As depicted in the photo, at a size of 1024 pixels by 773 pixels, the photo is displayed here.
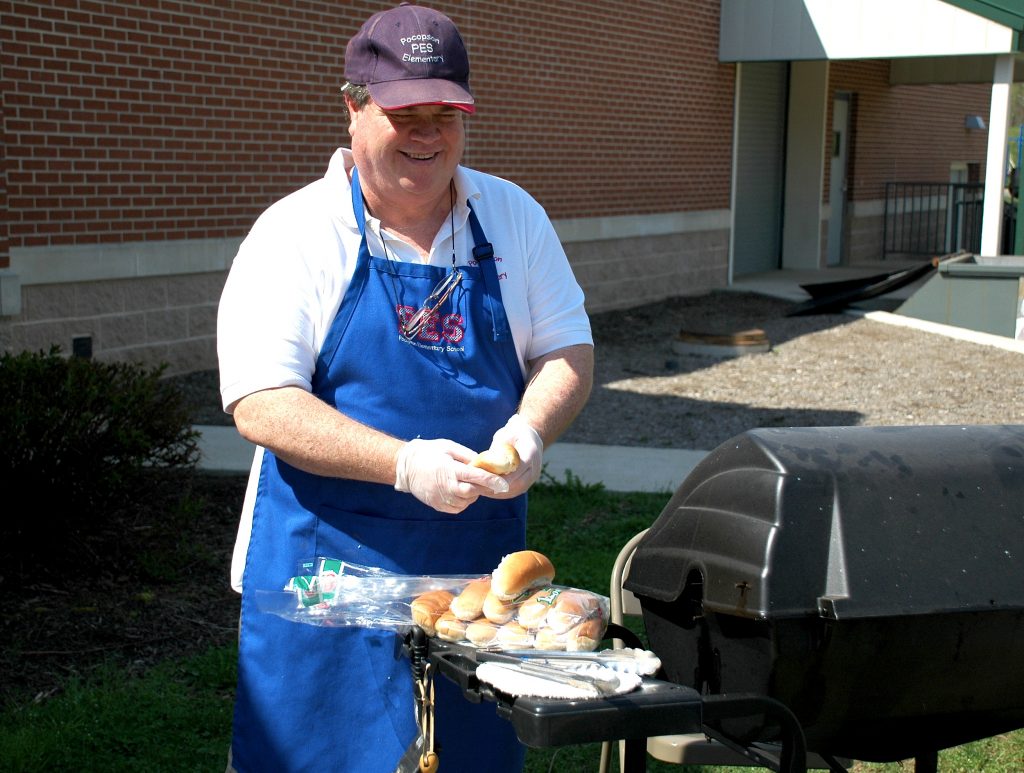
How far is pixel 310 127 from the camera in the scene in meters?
10.5

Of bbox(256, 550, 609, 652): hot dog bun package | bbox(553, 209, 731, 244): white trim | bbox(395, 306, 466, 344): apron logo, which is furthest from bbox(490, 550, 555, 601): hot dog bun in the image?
bbox(553, 209, 731, 244): white trim

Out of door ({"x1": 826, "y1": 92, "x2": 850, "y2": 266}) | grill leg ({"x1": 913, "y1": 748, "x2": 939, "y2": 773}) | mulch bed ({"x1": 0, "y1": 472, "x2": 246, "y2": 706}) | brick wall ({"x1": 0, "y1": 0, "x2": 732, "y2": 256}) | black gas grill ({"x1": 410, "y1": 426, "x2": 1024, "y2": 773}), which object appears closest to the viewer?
black gas grill ({"x1": 410, "y1": 426, "x2": 1024, "y2": 773})

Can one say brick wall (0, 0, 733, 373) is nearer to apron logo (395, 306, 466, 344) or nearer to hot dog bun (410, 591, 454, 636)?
apron logo (395, 306, 466, 344)

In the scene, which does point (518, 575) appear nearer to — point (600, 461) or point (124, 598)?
point (124, 598)

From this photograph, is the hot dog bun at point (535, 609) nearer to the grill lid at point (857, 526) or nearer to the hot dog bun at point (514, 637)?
the hot dog bun at point (514, 637)

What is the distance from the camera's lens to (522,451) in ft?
7.64

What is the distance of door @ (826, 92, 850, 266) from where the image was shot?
816 inches

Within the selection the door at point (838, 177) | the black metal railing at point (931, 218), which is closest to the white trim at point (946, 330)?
the door at point (838, 177)

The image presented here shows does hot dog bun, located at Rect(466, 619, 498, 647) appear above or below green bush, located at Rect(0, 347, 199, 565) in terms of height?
above

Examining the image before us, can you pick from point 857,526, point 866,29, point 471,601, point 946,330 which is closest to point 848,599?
point 857,526

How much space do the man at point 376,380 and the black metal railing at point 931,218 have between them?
68.4 ft

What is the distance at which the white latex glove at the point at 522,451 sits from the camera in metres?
2.32

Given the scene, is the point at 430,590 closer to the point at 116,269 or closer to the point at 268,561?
the point at 268,561

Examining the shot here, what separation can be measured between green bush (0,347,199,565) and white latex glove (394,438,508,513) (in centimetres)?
322
